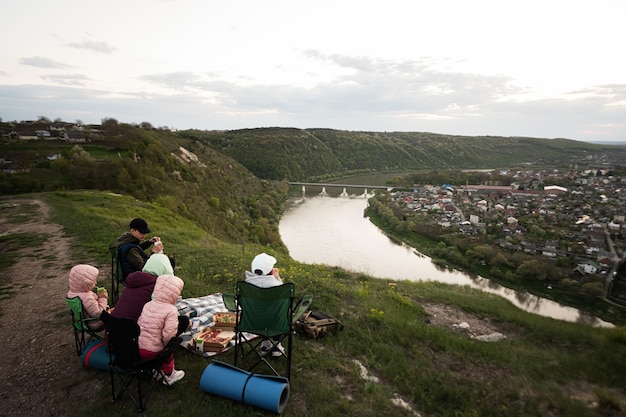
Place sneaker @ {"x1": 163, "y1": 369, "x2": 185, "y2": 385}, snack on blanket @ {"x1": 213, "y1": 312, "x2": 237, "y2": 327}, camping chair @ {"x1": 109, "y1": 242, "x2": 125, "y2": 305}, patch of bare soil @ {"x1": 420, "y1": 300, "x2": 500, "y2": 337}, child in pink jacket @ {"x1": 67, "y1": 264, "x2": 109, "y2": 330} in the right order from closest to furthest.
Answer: sneaker @ {"x1": 163, "y1": 369, "x2": 185, "y2": 385} → child in pink jacket @ {"x1": 67, "y1": 264, "x2": 109, "y2": 330} → snack on blanket @ {"x1": 213, "y1": 312, "x2": 237, "y2": 327} → camping chair @ {"x1": 109, "y1": 242, "x2": 125, "y2": 305} → patch of bare soil @ {"x1": 420, "y1": 300, "x2": 500, "y2": 337}

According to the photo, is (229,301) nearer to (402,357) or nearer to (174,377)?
(174,377)

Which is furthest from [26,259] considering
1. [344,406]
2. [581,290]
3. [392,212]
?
[392,212]

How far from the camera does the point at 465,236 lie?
112 feet

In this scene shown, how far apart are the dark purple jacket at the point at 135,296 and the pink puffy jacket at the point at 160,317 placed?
0.87 ft

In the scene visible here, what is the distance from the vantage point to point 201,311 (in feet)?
17.2

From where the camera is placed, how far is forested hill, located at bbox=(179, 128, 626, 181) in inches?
3632

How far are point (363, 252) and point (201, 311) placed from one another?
92.4ft

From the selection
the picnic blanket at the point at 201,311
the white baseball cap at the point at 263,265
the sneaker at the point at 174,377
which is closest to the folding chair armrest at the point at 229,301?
the white baseball cap at the point at 263,265

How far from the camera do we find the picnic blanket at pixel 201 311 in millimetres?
4375

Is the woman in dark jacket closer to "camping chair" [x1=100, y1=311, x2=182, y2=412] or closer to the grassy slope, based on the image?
"camping chair" [x1=100, y1=311, x2=182, y2=412]

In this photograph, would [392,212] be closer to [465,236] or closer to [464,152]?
[465,236]

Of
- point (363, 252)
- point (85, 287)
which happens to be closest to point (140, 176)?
point (363, 252)

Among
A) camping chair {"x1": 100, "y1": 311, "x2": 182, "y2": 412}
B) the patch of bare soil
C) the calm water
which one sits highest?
camping chair {"x1": 100, "y1": 311, "x2": 182, "y2": 412}

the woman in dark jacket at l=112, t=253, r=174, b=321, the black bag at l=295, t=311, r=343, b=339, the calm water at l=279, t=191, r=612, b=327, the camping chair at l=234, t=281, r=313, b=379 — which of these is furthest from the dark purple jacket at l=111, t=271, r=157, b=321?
the calm water at l=279, t=191, r=612, b=327
